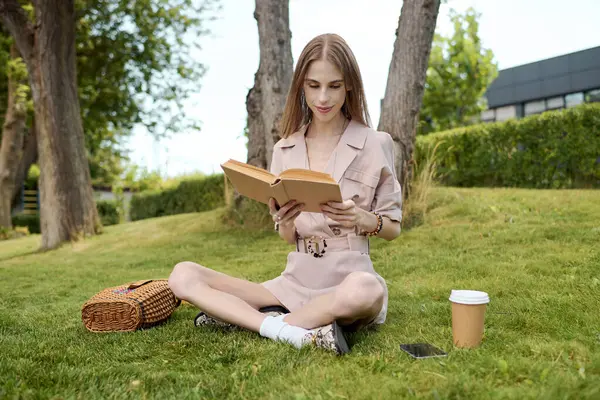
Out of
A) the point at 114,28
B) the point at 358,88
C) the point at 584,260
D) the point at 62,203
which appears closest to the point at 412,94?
the point at 584,260

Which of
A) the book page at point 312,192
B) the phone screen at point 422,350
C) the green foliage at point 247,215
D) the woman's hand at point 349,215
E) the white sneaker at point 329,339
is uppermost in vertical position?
the book page at point 312,192

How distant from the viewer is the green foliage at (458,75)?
69.7ft

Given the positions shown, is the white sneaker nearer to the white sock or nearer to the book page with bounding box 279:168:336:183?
the white sock

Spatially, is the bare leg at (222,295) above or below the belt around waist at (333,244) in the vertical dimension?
below

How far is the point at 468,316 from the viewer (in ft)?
8.11

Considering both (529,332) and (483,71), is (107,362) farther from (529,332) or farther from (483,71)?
(483,71)

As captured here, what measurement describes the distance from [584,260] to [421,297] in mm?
1439

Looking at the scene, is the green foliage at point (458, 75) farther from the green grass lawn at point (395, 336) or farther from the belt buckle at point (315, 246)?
the belt buckle at point (315, 246)

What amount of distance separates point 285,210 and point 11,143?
13.9 metres

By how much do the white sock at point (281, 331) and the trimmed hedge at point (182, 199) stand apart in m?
10.9

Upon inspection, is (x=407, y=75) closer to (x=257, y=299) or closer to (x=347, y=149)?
(x=347, y=149)

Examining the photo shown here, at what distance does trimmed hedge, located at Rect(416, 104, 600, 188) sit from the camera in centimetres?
985

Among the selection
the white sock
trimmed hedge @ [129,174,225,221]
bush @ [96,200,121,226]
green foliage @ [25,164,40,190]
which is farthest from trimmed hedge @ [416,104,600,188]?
green foliage @ [25,164,40,190]

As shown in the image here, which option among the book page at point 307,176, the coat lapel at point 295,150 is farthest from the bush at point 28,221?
the book page at point 307,176
